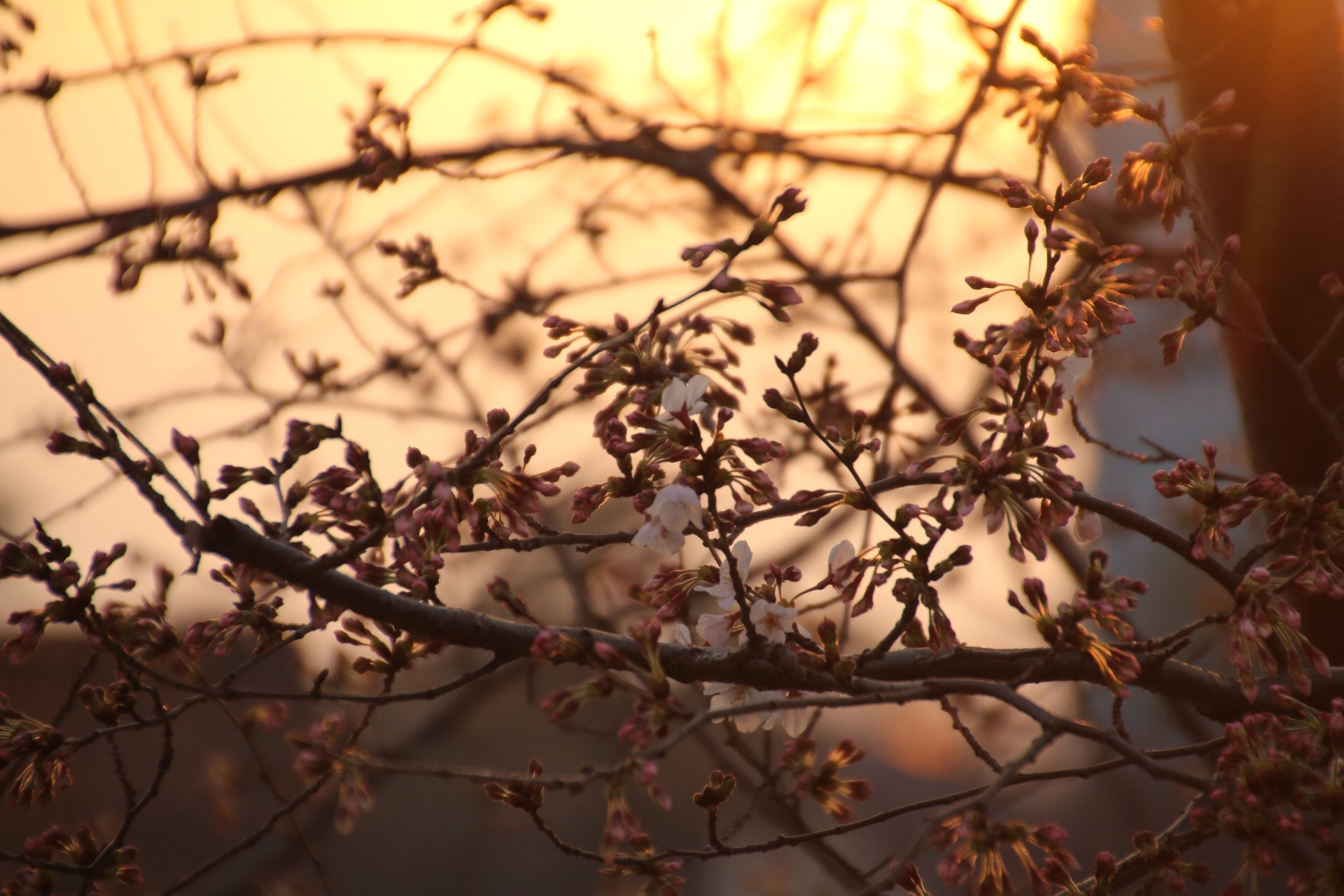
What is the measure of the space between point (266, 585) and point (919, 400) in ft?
7.78

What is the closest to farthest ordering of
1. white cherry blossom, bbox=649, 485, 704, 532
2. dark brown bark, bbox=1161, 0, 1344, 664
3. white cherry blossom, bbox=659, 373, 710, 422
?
white cherry blossom, bbox=649, 485, 704, 532, white cherry blossom, bbox=659, 373, 710, 422, dark brown bark, bbox=1161, 0, 1344, 664

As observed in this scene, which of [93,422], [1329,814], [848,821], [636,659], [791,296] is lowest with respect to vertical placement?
[1329,814]

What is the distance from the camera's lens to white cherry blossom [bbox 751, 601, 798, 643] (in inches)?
71.3

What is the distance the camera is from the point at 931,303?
479cm

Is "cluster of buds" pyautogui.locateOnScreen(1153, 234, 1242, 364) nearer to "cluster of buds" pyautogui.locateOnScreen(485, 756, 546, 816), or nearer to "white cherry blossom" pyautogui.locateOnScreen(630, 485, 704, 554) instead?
"white cherry blossom" pyautogui.locateOnScreen(630, 485, 704, 554)

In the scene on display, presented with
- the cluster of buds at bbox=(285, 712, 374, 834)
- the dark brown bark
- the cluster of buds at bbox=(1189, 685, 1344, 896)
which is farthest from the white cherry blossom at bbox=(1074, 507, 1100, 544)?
the cluster of buds at bbox=(285, 712, 374, 834)

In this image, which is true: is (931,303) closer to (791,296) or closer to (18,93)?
(791,296)

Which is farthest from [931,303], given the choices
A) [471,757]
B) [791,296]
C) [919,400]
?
[471,757]

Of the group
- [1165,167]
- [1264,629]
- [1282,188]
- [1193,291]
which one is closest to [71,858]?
[1264,629]

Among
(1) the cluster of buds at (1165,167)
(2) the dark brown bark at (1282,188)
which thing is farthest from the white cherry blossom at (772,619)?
(2) the dark brown bark at (1282,188)

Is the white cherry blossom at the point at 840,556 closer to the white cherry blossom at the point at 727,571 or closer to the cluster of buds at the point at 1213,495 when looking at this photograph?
the white cherry blossom at the point at 727,571

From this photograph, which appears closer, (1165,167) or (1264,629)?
(1264,629)

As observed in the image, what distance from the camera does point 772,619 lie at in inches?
72.2

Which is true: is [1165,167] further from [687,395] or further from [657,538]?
[657,538]
